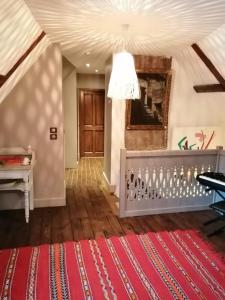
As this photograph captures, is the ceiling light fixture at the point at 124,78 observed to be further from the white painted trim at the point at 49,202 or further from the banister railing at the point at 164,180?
the white painted trim at the point at 49,202

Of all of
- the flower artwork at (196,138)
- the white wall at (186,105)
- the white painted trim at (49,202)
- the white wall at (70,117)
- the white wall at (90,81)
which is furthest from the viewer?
the white wall at (90,81)

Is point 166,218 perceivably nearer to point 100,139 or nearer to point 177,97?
point 177,97

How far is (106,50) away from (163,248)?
120 inches

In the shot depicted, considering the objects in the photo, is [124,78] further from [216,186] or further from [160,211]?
[160,211]

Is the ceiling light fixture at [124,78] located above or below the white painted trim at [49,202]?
above

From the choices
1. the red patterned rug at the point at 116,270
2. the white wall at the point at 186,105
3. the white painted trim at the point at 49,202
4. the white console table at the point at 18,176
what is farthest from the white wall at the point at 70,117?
the red patterned rug at the point at 116,270

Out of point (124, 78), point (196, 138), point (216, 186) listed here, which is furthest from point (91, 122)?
point (124, 78)

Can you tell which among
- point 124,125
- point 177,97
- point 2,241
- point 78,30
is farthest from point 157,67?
point 2,241

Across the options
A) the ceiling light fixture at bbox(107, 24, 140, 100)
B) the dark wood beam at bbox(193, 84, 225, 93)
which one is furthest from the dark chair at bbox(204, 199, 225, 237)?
the dark wood beam at bbox(193, 84, 225, 93)

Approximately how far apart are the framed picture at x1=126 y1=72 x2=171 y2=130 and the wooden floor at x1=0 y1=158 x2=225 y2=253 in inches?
57.5

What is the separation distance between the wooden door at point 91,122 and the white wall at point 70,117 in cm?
104

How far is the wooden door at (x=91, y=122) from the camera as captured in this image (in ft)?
24.4

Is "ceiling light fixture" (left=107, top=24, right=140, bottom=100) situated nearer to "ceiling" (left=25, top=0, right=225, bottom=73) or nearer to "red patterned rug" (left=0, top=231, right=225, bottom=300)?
"ceiling" (left=25, top=0, right=225, bottom=73)

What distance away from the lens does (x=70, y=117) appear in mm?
6438
